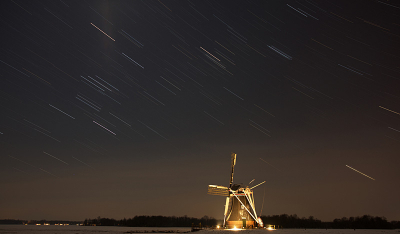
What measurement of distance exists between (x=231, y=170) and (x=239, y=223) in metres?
12.2

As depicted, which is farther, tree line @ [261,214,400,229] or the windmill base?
tree line @ [261,214,400,229]

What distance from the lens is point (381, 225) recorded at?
314 feet

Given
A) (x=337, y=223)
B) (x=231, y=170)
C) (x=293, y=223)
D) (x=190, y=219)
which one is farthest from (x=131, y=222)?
(x=231, y=170)

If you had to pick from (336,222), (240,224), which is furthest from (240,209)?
(336,222)

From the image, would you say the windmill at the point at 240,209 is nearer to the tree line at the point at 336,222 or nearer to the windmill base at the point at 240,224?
the windmill base at the point at 240,224

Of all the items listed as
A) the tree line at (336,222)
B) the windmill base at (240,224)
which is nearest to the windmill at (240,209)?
the windmill base at (240,224)

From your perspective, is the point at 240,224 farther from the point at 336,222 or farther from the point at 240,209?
the point at 336,222

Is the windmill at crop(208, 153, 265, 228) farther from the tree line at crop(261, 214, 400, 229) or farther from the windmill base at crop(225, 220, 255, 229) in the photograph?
the tree line at crop(261, 214, 400, 229)

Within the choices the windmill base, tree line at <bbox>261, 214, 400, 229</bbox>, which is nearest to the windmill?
the windmill base

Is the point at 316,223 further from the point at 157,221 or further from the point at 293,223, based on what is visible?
the point at 157,221

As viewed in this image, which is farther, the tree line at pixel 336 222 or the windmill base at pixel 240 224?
the tree line at pixel 336 222

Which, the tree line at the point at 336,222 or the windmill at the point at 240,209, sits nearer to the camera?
the windmill at the point at 240,209

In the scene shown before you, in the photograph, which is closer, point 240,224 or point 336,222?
point 240,224

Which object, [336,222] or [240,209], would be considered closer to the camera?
[240,209]
